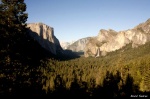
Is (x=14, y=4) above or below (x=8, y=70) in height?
above

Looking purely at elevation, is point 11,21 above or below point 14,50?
above

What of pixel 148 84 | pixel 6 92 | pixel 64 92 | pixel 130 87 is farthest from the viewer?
pixel 64 92

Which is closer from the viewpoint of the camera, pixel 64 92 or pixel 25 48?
pixel 25 48

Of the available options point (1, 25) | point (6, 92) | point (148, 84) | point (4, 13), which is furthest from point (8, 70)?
point (148, 84)

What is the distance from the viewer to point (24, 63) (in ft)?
70.6

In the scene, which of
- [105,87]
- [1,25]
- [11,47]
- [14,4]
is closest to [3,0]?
[14,4]

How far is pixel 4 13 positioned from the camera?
2098cm

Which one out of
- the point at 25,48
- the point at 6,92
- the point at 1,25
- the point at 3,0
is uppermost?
the point at 3,0

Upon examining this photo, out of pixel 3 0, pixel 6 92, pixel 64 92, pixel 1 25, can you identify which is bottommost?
pixel 64 92

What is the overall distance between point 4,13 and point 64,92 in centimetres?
6751

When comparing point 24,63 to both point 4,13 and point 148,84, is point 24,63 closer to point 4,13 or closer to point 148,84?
point 4,13

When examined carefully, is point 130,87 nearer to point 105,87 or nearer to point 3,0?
point 105,87

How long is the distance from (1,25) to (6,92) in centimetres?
664

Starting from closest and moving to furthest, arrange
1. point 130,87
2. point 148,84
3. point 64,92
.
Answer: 1. point 148,84
2. point 130,87
3. point 64,92
